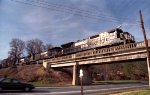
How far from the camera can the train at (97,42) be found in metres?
51.9

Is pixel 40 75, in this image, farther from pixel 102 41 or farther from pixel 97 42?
pixel 102 41

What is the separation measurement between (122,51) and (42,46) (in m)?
78.0

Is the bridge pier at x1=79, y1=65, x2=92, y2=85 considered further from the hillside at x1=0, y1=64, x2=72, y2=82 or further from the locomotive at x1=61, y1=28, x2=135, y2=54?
the hillside at x1=0, y1=64, x2=72, y2=82

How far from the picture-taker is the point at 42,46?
11781 centimetres

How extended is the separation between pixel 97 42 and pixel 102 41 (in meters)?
2.36

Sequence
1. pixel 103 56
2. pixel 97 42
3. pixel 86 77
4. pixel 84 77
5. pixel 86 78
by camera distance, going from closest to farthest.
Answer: pixel 103 56
pixel 84 77
pixel 86 78
pixel 86 77
pixel 97 42

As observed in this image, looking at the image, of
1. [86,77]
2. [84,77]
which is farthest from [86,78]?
[84,77]

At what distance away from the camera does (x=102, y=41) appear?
58875 mm

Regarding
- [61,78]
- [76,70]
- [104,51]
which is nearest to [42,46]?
[61,78]

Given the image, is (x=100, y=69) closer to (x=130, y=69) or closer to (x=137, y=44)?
(x=130, y=69)

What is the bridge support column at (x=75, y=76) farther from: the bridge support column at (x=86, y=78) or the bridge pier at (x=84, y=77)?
the bridge support column at (x=86, y=78)

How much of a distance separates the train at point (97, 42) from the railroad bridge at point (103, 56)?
14.4ft

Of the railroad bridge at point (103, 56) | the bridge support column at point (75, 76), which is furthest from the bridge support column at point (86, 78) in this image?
the bridge support column at point (75, 76)

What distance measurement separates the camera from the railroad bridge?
41.6 meters
